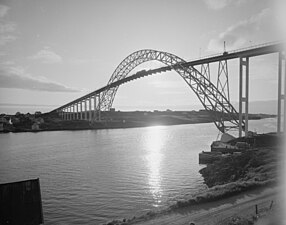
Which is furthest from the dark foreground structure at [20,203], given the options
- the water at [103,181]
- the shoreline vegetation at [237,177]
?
the water at [103,181]

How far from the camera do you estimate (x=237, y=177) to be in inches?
715

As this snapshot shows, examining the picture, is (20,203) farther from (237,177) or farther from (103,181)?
(237,177)

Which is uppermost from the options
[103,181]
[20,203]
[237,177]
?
[20,203]

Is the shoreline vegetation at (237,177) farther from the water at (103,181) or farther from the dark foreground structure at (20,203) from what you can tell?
the dark foreground structure at (20,203)

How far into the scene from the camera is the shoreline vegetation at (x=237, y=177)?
413 inches

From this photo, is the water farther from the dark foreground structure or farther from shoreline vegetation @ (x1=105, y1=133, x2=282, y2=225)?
the dark foreground structure

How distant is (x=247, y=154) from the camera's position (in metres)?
21.4

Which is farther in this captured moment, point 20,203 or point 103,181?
point 103,181

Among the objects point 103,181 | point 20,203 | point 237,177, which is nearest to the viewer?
point 20,203

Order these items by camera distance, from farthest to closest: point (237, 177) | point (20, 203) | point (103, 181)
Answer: point (103, 181) → point (237, 177) → point (20, 203)

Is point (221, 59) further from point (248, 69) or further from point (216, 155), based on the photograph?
point (216, 155)

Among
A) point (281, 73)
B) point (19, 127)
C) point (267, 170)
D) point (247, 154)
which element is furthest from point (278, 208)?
point (19, 127)

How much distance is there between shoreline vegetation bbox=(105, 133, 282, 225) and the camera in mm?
10484

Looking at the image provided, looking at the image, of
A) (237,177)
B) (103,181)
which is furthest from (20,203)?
(237,177)
